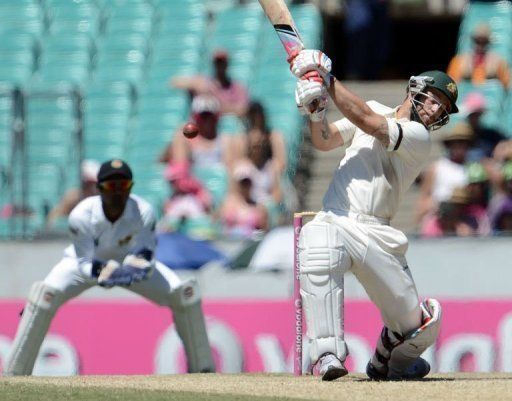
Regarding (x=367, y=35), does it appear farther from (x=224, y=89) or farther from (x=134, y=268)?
(x=134, y=268)

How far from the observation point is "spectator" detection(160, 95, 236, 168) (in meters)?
13.4

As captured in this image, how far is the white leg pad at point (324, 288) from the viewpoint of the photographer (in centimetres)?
799

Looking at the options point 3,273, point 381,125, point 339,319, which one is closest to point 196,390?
point 339,319

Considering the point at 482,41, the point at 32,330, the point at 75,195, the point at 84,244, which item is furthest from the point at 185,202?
the point at 482,41

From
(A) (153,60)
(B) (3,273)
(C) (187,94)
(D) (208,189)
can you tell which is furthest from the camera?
(A) (153,60)

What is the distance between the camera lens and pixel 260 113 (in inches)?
523

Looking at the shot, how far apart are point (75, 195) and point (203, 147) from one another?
1.31 m

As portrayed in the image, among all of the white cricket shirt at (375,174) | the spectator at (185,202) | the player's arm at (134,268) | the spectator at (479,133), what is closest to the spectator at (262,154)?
the spectator at (185,202)

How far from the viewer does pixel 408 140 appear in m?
7.97

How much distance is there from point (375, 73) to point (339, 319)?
805 cm

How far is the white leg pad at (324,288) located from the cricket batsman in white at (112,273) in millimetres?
2478

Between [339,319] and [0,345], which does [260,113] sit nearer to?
[0,345]

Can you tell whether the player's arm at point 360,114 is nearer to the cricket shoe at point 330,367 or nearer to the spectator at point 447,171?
the cricket shoe at point 330,367

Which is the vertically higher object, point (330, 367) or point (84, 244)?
point (84, 244)
